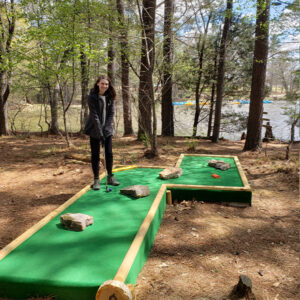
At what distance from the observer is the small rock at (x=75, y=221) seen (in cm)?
283

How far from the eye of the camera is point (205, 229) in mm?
3465

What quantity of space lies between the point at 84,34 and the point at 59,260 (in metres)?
6.26

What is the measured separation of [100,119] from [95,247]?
209cm

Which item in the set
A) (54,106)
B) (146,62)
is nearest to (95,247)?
(146,62)

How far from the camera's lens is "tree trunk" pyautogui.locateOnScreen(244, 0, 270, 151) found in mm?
7609

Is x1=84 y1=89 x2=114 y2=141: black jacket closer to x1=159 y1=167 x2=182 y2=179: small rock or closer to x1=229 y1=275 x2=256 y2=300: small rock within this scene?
x1=159 y1=167 x2=182 y2=179: small rock

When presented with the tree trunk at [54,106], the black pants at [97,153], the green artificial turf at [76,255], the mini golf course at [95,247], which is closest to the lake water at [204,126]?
the tree trunk at [54,106]

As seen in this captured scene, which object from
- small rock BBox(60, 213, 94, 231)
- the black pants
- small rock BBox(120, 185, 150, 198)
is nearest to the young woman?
the black pants

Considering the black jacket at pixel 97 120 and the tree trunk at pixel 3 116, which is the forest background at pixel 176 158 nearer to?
the tree trunk at pixel 3 116

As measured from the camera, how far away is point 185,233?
3.36 meters

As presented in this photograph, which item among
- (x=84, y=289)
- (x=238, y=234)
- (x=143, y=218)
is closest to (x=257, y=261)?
(x=238, y=234)

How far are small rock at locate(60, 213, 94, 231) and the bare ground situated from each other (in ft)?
2.63

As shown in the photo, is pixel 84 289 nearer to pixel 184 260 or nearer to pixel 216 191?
pixel 184 260

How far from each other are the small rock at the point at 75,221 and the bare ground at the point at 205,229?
802 mm
